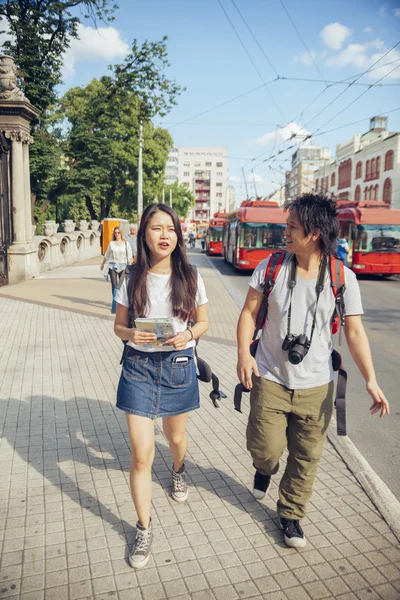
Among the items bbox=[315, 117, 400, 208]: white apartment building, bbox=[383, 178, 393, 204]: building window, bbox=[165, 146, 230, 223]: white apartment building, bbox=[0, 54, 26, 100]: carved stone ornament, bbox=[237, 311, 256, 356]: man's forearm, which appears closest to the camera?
bbox=[237, 311, 256, 356]: man's forearm

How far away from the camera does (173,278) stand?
284 cm

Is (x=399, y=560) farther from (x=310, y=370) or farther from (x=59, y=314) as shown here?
(x=59, y=314)

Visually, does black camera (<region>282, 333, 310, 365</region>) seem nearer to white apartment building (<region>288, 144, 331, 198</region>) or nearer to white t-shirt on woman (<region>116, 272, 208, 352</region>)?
white t-shirt on woman (<region>116, 272, 208, 352</region>)

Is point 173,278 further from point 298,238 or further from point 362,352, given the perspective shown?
point 362,352

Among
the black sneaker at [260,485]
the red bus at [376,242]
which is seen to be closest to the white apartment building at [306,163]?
the red bus at [376,242]

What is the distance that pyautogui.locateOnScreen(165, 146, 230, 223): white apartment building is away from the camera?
136 m

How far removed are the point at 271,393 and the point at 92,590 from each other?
4.38 feet

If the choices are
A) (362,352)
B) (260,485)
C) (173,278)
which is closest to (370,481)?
(260,485)

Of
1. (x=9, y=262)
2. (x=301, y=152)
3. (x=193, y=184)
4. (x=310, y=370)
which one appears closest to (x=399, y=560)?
(x=310, y=370)

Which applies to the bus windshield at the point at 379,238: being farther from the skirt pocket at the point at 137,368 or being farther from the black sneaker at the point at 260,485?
the skirt pocket at the point at 137,368

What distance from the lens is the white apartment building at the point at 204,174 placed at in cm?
13612

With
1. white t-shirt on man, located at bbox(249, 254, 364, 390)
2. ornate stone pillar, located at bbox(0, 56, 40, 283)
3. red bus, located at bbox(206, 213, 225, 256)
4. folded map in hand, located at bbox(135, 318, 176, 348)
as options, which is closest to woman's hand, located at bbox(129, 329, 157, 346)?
folded map in hand, located at bbox(135, 318, 176, 348)

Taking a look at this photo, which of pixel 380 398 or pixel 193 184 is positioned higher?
pixel 193 184

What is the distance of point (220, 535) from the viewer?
9.55 feet
